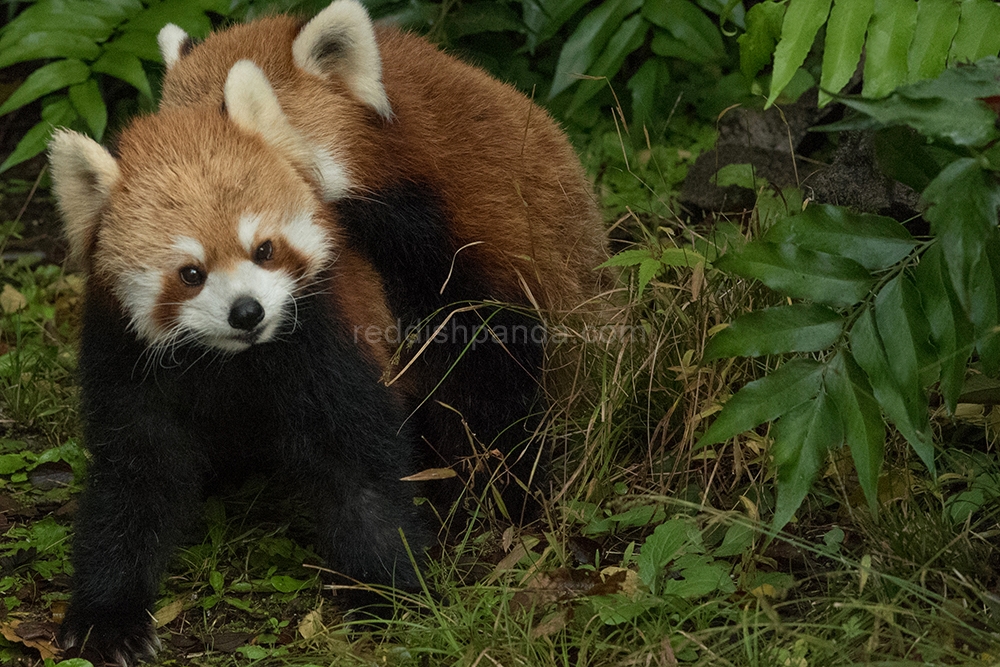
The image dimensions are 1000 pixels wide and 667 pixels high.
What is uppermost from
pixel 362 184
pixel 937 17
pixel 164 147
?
pixel 937 17

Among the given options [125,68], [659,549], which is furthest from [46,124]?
[659,549]

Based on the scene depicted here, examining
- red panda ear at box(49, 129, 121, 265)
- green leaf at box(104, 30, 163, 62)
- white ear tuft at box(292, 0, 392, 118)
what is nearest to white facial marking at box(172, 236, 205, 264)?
red panda ear at box(49, 129, 121, 265)

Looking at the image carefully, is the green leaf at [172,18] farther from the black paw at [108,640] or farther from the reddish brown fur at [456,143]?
the black paw at [108,640]

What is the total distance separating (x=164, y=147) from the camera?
2.45m

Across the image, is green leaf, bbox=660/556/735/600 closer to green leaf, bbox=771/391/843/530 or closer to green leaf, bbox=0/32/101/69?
green leaf, bbox=771/391/843/530

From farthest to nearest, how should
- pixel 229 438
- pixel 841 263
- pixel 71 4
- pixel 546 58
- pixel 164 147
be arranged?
pixel 546 58, pixel 71 4, pixel 229 438, pixel 164 147, pixel 841 263

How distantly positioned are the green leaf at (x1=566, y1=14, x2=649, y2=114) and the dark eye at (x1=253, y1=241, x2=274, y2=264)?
6.49ft

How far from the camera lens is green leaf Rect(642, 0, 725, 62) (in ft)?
13.7

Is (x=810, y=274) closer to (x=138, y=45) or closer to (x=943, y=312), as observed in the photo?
(x=943, y=312)

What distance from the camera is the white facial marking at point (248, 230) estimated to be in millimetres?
2371

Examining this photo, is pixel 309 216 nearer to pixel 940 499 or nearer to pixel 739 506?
pixel 739 506

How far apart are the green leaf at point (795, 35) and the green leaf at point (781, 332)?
1.44 feet

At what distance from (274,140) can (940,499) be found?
5.94 ft

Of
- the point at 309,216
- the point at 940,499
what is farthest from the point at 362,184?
the point at 940,499
